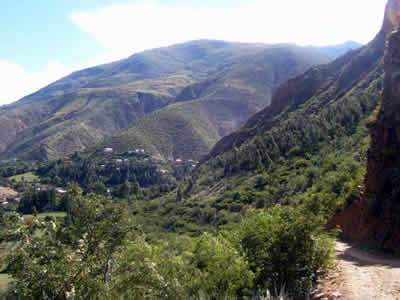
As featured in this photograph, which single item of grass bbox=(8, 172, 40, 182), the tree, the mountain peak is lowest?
grass bbox=(8, 172, 40, 182)

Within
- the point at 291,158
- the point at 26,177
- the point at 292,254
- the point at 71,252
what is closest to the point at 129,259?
the point at 71,252

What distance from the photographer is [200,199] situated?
6047cm

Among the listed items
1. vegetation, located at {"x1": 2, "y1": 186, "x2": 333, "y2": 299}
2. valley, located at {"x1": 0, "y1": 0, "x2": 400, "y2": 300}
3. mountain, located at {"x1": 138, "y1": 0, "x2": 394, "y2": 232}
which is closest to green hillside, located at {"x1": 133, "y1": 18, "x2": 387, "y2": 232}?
mountain, located at {"x1": 138, "y1": 0, "x2": 394, "y2": 232}

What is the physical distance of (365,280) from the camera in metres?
8.99

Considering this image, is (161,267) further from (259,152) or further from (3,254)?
(259,152)

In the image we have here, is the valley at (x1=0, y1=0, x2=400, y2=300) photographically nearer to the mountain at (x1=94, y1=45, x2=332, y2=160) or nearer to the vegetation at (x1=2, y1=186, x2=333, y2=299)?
the vegetation at (x1=2, y1=186, x2=333, y2=299)

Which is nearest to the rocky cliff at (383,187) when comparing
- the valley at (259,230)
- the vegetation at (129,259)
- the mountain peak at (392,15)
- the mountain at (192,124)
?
the valley at (259,230)

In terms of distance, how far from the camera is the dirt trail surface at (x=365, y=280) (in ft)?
26.3

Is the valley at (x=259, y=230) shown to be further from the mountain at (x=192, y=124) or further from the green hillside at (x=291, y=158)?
the mountain at (x=192, y=124)

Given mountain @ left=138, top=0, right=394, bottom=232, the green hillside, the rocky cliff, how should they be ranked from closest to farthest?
the rocky cliff, mountain @ left=138, top=0, right=394, bottom=232, the green hillside

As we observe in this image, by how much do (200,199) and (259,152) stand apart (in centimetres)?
1464

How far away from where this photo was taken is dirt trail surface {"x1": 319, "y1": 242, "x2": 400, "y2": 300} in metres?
8.03

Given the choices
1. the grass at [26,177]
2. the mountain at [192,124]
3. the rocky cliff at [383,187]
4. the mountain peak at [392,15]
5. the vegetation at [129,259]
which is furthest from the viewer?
the mountain at [192,124]

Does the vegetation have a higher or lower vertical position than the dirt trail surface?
higher
